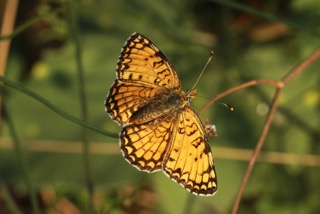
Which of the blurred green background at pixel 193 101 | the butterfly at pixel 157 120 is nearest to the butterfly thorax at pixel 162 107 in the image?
the butterfly at pixel 157 120

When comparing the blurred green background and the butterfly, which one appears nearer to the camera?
the butterfly

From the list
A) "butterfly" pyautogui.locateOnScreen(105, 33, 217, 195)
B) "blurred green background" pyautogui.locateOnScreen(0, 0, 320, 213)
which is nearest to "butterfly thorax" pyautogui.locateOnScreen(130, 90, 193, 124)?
"butterfly" pyautogui.locateOnScreen(105, 33, 217, 195)

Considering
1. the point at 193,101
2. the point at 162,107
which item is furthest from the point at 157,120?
the point at 193,101

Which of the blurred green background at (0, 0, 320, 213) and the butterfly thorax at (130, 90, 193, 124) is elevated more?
the blurred green background at (0, 0, 320, 213)

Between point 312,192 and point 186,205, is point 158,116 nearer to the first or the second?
point 186,205

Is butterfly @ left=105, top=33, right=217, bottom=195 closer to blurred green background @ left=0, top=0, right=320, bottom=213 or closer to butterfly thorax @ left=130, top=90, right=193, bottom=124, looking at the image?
butterfly thorax @ left=130, top=90, right=193, bottom=124

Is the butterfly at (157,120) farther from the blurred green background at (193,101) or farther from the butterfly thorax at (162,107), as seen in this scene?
the blurred green background at (193,101)
